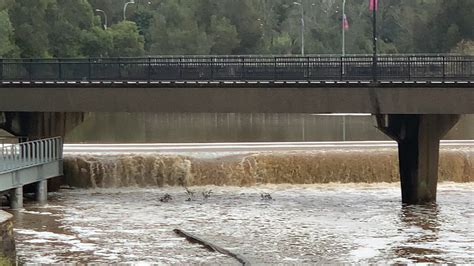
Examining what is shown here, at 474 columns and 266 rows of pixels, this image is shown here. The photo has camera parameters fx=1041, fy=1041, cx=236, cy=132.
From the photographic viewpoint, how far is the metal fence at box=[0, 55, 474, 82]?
139 ft

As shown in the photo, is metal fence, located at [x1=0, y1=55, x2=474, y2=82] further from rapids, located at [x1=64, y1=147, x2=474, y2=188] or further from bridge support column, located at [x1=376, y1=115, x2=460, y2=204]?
rapids, located at [x1=64, y1=147, x2=474, y2=188]

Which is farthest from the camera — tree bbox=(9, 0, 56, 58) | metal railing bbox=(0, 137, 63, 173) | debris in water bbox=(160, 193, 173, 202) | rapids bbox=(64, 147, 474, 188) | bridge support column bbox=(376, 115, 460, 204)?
tree bbox=(9, 0, 56, 58)

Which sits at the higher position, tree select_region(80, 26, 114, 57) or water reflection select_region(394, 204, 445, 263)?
tree select_region(80, 26, 114, 57)

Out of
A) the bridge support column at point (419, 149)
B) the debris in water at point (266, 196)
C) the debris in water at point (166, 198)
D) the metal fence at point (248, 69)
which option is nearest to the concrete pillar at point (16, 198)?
the debris in water at point (166, 198)

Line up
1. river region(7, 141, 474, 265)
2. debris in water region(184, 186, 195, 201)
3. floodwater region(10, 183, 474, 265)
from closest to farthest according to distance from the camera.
Result: 1. floodwater region(10, 183, 474, 265)
2. river region(7, 141, 474, 265)
3. debris in water region(184, 186, 195, 201)

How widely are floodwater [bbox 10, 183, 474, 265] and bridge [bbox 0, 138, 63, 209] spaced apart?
3.18 feet

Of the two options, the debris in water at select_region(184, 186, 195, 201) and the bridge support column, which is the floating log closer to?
the debris in water at select_region(184, 186, 195, 201)

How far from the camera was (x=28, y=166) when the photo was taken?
43.2 m

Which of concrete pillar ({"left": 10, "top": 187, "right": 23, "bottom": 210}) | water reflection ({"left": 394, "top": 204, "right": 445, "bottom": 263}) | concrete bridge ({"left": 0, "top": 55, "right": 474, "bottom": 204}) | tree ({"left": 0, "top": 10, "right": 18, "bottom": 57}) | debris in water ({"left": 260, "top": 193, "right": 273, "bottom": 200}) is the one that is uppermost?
tree ({"left": 0, "top": 10, "right": 18, "bottom": 57})

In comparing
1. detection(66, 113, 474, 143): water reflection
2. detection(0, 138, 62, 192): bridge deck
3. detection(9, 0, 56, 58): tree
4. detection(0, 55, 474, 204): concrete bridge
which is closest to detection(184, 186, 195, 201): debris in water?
detection(0, 55, 474, 204): concrete bridge

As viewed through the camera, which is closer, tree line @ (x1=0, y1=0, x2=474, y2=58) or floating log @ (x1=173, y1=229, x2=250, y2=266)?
floating log @ (x1=173, y1=229, x2=250, y2=266)

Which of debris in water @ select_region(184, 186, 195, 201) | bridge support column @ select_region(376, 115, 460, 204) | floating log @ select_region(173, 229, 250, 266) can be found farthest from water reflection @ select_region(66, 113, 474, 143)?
floating log @ select_region(173, 229, 250, 266)

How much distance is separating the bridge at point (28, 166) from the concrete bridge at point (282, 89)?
1.97 m

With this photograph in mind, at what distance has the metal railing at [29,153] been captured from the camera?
4246cm
